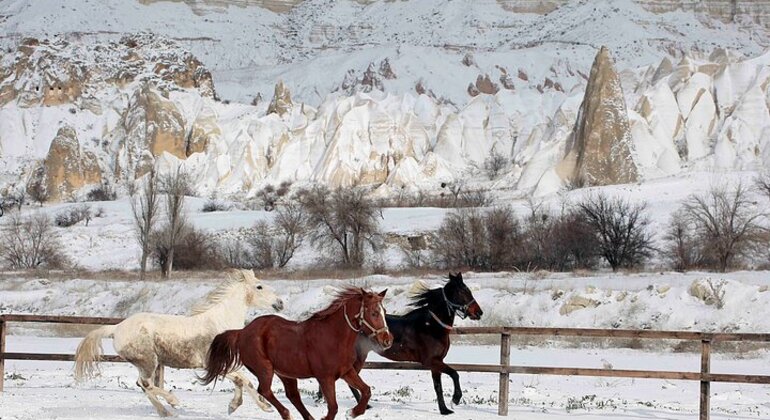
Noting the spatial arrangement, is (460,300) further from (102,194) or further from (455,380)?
(102,194)

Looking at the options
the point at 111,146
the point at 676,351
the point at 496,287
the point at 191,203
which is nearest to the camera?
the point at 676,351

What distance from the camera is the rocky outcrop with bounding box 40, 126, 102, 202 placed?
124 meters

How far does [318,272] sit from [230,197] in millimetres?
66741

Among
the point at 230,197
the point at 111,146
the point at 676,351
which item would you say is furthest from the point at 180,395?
the point at 111,146

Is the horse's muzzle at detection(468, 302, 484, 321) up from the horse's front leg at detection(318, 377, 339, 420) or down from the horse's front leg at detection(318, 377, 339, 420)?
up

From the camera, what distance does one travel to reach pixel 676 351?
→ 24.0m

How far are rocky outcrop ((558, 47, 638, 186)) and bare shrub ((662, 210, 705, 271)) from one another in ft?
124

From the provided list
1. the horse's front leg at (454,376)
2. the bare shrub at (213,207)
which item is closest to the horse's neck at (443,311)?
the horse's front leg at (454,376)

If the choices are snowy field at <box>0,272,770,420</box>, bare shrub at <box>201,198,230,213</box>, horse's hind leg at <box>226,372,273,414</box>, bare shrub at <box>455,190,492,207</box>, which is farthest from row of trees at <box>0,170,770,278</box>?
horse's hind leg at <box>226,372,273,414</box>

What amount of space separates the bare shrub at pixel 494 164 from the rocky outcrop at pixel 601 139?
20.9 metres

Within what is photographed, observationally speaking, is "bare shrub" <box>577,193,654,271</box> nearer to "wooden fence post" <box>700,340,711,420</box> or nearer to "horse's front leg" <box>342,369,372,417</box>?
"wooden fence post" <box>700,340,711,420</box>

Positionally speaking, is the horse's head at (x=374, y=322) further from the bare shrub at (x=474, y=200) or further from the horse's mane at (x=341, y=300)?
the bare shrub at (x=474, y=200)

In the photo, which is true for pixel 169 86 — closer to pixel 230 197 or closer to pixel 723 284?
pixel 230 197

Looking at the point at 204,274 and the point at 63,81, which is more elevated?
the point at 63,81
